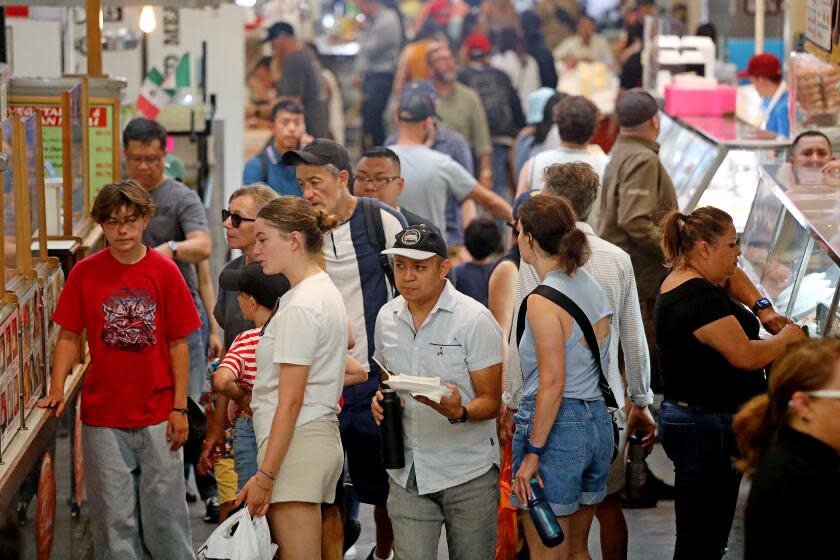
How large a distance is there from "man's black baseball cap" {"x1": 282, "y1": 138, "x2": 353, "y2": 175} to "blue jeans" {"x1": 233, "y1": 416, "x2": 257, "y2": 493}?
49.2 inches

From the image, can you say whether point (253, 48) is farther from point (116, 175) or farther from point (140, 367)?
point (140, 367)

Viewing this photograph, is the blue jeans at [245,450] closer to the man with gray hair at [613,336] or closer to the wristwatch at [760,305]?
the man with gray hair at [613,336]

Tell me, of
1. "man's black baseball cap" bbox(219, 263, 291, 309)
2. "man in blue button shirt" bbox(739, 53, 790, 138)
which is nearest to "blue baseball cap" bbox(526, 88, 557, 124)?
"man in blue button shirt" bbox(739, 53, 790, 138)

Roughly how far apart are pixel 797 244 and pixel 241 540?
3.15 meters

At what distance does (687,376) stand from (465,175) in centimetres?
363

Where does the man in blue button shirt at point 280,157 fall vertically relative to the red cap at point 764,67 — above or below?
below

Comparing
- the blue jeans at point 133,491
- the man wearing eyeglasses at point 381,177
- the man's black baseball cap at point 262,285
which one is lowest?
the blue jeans at point 133,491

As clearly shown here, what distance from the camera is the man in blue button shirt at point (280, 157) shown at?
8.95 meters

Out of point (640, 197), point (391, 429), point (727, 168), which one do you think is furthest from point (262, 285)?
point (727, 168)

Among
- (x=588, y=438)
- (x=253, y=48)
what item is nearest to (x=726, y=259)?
(x=588, y=438)

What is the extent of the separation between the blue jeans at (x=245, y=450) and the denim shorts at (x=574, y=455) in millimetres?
1091

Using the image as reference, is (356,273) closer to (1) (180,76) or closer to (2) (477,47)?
(1) (180,76)

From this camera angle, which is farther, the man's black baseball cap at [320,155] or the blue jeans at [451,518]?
the man's black baseball cap at [320,155]

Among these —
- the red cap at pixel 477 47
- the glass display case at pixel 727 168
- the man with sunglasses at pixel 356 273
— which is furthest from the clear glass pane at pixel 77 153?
the red cap at pixel 477 47
